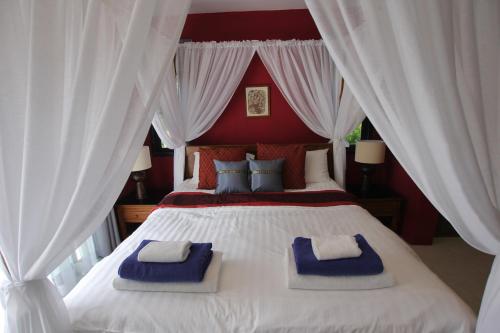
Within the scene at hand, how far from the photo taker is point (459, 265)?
2.57 meters

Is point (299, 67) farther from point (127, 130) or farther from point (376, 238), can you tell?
point (127, 130)

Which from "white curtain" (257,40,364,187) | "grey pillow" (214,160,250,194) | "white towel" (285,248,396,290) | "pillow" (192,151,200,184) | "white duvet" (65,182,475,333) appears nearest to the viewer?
"white duvet" (65,182,475,333)

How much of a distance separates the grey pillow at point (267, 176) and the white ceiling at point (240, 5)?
1.74 m

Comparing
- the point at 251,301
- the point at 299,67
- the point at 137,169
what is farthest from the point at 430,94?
the point at 137,169

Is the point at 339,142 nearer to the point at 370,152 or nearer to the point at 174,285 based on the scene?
the point at 370,152

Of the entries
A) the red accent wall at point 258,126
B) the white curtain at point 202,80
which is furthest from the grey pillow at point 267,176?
the white curtain at point 202,80

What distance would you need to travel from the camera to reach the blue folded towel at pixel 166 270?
128 cm

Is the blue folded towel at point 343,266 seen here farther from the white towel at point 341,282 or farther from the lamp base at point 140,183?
the lamp base at point 140,183

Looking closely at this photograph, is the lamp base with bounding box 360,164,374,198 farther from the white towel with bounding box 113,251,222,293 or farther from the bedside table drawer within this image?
the bedside table drawer

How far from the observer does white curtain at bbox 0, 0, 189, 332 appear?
34.1 inches

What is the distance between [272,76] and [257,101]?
371 mm

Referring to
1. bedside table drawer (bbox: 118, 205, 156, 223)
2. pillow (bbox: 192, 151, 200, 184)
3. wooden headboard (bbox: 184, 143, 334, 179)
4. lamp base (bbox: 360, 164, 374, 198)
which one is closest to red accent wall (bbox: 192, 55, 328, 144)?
wooden headboard (bbox: 184, 143, 334, 179)

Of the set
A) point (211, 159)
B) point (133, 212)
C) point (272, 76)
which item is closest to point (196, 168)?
point (211, 159)

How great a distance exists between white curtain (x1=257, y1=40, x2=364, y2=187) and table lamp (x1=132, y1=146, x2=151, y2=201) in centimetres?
172
